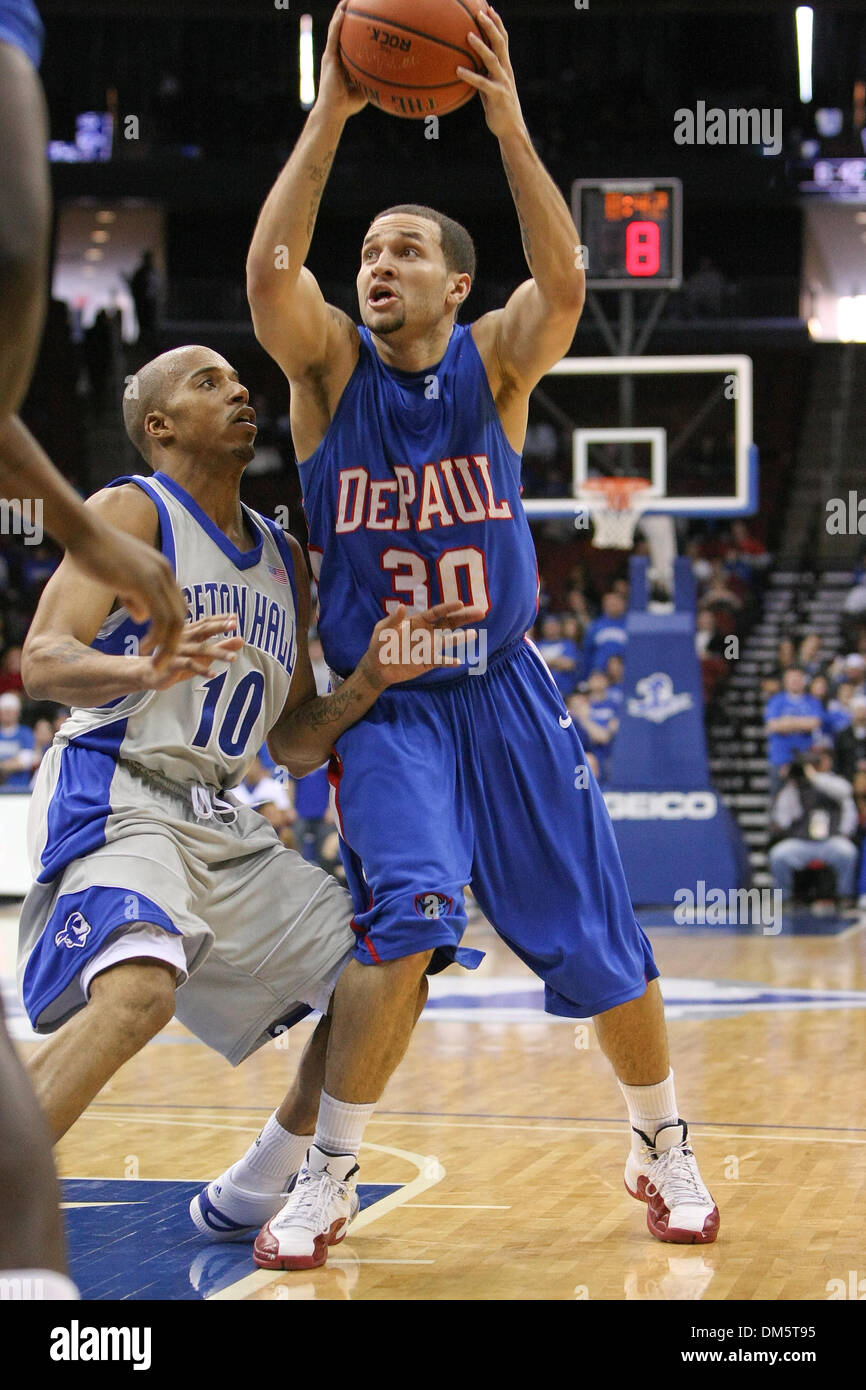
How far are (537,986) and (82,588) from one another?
627 cm

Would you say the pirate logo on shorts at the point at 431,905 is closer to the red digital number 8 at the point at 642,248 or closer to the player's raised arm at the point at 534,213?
the player's raised arm at the point at 534,213

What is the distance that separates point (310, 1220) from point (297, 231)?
Result: 2.23 metres

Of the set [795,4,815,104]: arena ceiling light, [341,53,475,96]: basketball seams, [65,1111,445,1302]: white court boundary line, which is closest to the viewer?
[65,1111,445,1302]: white court boundary line

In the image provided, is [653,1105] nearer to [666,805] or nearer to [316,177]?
[316,177]

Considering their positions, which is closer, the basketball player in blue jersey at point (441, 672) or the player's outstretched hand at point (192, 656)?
the player's outstretched hand at point (192, 656)

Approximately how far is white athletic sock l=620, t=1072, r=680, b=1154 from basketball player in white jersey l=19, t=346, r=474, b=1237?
0.79 m

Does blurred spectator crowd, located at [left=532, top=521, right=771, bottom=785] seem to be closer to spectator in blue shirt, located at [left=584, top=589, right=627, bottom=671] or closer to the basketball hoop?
spectator in blue shirt, located at [left=584, top=589, right=627, bottom=671]

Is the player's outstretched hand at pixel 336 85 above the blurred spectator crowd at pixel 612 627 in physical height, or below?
above

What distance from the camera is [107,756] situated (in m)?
3.62

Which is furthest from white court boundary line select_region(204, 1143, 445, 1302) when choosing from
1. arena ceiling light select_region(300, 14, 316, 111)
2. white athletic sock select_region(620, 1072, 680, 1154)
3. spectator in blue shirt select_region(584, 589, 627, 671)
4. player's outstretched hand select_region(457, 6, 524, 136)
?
arena ceiling light select_region(300, 14, 316, 111)

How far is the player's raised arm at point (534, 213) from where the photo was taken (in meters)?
3.57

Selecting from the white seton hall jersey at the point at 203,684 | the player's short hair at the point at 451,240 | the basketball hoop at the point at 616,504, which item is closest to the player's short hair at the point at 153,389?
the white seton hall jersey at the point at 203,684

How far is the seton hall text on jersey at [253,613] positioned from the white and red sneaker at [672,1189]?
4.87 feet

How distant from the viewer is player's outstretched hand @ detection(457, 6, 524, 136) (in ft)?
11.6
